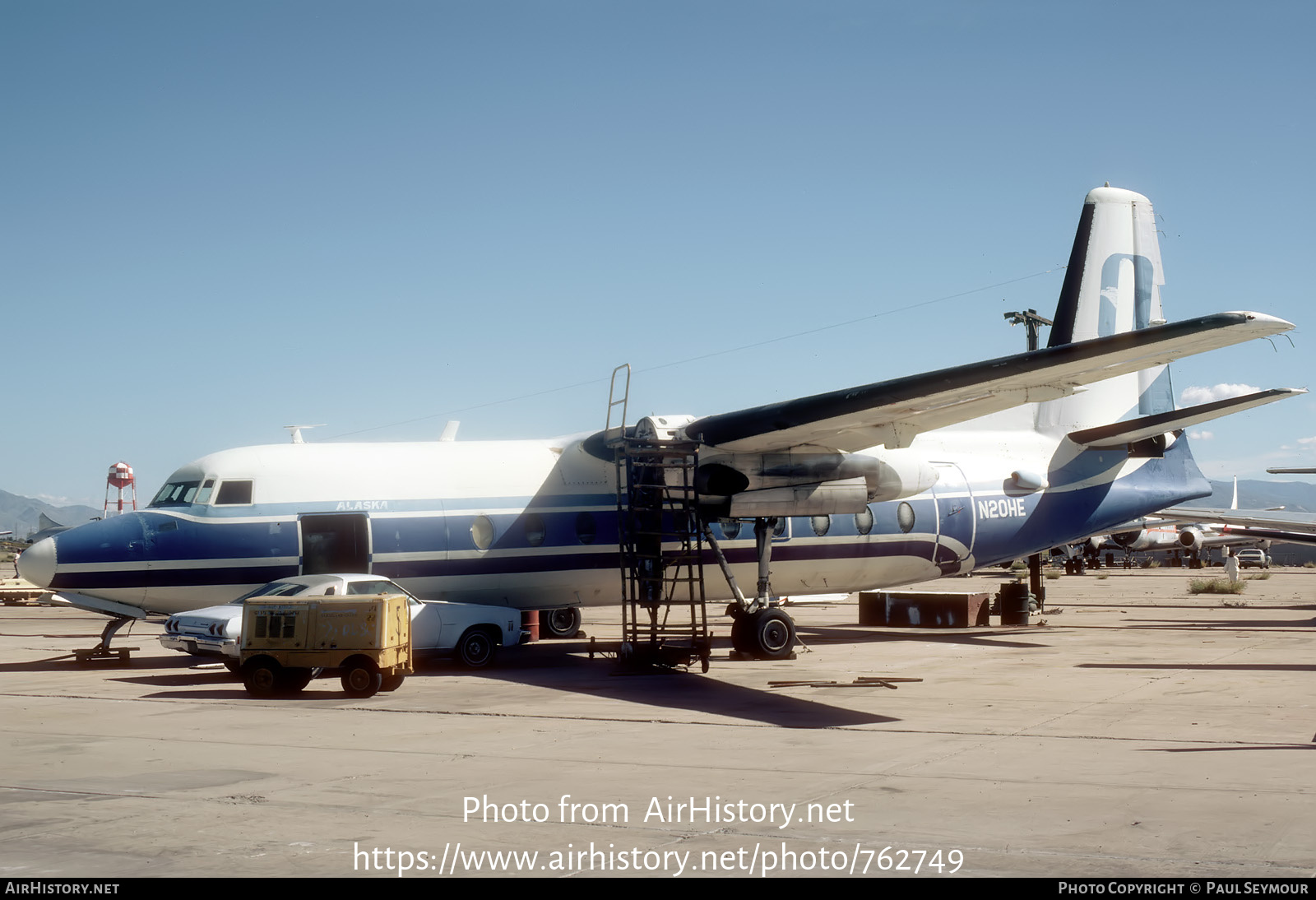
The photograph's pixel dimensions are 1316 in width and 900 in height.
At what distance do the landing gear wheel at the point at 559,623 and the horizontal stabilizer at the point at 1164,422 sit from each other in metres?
11.4

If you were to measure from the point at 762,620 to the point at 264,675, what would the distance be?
8447 mm

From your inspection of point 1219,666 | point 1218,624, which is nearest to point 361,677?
point 1219,666

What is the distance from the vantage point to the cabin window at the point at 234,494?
18.5 metres

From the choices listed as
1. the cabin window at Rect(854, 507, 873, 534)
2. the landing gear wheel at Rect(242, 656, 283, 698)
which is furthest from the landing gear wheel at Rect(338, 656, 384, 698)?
the cabin window at Rect(854, 507, 873, 534)

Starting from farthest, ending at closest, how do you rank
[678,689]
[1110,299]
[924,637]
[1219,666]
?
[1110,299]
[924,637]
[1219,666]
[678,689]

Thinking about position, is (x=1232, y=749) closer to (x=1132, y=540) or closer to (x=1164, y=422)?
(x=1164, y=422)

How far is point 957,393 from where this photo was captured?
52.5 feet

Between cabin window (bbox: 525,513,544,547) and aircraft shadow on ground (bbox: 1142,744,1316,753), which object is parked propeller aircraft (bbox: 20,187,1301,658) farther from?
aircraft shadow on ground (bbox: 1142,744,1316,753)

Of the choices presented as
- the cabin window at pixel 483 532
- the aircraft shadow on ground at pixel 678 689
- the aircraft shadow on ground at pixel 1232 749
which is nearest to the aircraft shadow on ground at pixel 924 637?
the aircraft shadow on ground at pixel 678 689

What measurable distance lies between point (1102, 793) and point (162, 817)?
6848 mm

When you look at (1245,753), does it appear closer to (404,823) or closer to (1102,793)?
(1102,793)

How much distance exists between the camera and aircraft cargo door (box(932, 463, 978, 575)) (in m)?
23.0

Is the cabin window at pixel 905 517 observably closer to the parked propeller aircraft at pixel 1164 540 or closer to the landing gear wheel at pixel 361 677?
the landing gear wheel at pixel 361 677

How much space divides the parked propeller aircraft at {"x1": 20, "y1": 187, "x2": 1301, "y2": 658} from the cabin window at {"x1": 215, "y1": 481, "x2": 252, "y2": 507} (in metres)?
0.03
